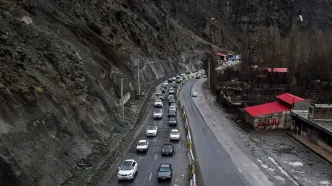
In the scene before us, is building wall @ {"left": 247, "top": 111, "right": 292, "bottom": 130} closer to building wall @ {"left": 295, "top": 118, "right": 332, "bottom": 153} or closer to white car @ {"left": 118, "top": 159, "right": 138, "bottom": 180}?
building wall @ {"left": 295, "top": 118, "right": 332, "bottom": 153}

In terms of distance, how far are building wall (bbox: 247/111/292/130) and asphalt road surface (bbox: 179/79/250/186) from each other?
6561mm

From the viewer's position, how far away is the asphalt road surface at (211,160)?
31.2m

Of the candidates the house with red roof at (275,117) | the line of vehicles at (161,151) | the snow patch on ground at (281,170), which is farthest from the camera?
the house with red roof at (275,117)

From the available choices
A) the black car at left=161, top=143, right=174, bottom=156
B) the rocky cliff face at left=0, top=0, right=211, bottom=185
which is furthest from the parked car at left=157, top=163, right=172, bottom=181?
the rocky cliff face at left=0, top=0, right=211, bottom=185

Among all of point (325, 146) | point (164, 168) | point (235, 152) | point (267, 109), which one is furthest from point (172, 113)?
point (164, 168)

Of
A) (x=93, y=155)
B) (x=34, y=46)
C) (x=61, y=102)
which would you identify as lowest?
(x=93, y=155)

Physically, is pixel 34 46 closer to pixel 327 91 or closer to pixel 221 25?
pixel 327 91

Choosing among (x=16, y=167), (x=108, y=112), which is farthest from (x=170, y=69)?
(x=16, y=167)

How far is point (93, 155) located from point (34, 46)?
14.2m

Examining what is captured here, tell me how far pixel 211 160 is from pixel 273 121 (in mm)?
15927

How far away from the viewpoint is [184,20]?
17988 centimetres

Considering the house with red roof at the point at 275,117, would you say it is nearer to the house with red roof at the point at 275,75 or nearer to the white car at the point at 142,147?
the white car at the point at 142,147

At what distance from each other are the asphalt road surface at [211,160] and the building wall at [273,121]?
6.56 m

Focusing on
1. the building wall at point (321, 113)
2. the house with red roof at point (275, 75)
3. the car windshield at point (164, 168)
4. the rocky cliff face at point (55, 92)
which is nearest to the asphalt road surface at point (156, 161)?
the car windshield at point (164, 168)
